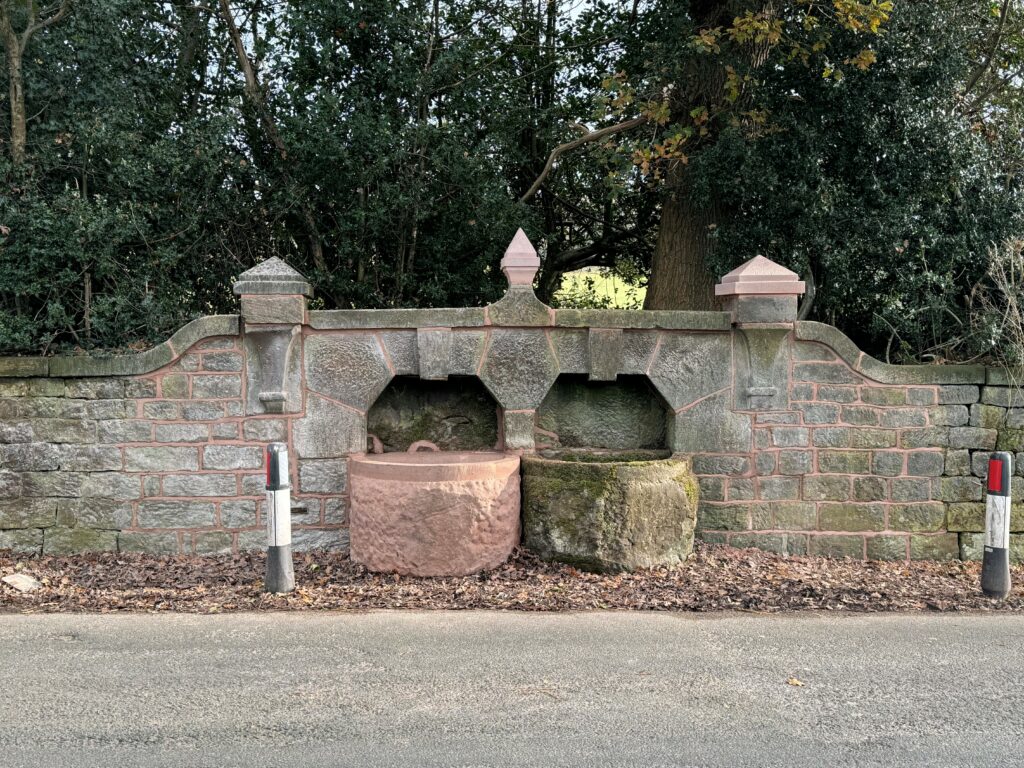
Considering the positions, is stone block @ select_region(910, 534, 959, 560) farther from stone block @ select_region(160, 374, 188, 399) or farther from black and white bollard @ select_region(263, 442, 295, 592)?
stone block @ select_region(160, 374, 188, 399)

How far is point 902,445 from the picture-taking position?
668 centimetres

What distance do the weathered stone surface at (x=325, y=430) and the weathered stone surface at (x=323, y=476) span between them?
58 millimetres

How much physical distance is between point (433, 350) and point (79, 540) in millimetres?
3045

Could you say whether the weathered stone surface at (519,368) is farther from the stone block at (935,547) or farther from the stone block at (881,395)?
the stone block at (935,547)

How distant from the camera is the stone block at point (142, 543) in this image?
645cm

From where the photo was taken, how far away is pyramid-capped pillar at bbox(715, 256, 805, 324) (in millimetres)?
6430

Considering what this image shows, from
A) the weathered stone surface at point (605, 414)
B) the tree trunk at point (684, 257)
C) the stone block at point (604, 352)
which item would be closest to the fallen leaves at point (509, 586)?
the weathered stone surface at point (605, 414)

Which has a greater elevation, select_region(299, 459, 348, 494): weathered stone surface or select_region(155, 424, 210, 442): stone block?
select_region(155, 424, 210, 442): stone block

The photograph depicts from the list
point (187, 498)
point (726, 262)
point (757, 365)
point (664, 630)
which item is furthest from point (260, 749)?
point (726, 262)

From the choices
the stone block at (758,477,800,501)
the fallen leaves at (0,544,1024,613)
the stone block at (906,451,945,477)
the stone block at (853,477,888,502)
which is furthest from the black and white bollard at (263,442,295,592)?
the stone block at (906,451,945,477)

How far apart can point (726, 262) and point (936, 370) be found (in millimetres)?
2051

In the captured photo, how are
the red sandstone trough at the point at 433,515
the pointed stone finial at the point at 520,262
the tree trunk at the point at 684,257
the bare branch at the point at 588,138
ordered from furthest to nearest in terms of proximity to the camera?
the bare branch at the point at 588,138 → the tree trunk at the point at 684,257 → the pointed stone finial at the point at 520,262 → the red sandstone trough at the point at 433,515

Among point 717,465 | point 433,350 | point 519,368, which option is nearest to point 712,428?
point 717,465

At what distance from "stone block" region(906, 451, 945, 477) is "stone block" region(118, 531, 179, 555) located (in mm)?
5735
